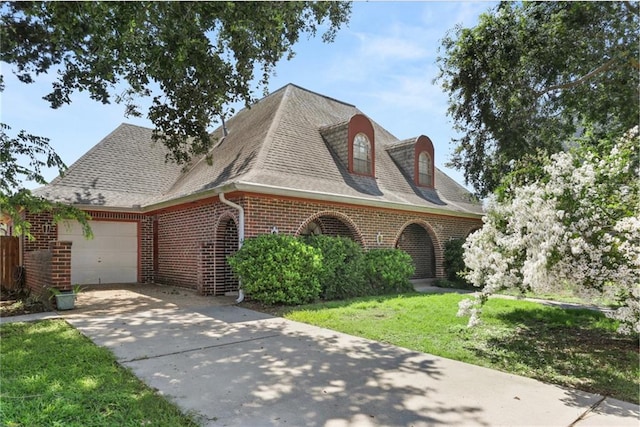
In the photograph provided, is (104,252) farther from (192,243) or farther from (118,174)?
(192,243)

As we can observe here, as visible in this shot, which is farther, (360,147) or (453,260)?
(453,260)

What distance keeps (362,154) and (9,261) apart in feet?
35.9

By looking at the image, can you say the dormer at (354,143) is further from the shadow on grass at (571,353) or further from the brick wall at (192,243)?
the shadow on grass at (571,353)

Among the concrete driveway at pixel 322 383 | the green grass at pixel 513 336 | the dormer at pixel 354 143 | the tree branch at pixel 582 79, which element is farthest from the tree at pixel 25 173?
the tree branch at pixel 582 79

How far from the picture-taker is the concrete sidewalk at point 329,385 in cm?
322

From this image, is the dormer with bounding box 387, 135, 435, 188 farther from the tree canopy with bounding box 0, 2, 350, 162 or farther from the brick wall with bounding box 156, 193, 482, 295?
the tree canopy with bounding box 0, 2, 350, 162

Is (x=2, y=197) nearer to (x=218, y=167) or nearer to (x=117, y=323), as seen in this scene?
(x=117, y=323)

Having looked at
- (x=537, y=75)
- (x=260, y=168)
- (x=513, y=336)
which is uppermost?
(x=537, y=75)

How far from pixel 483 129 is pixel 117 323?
30.8 feet

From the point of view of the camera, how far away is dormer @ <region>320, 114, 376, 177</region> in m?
12.7

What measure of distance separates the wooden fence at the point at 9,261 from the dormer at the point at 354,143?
9855 millimetres

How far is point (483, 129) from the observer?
1020cm

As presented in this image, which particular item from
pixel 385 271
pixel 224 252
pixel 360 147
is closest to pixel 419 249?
pixel 360 147

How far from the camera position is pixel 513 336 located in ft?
20.2
